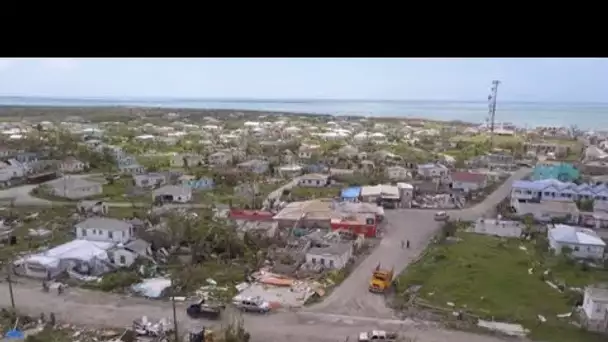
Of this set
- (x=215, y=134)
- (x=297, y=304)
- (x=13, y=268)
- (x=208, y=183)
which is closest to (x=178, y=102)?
(x=215, y=134)

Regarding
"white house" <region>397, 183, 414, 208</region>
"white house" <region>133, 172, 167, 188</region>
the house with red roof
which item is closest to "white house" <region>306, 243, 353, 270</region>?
"white house" <region>397, 183, 414, 208</region>

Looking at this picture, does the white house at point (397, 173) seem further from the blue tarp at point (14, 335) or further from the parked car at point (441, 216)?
the blue tarp at point (14, 335)

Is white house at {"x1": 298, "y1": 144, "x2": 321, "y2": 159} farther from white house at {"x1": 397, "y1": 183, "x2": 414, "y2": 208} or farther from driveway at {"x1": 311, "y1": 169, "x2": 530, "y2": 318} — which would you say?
driveway at {"x1": 311, "y1": 169, "x2": 530, "y2": 318}

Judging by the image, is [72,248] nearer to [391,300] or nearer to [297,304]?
[297,304]

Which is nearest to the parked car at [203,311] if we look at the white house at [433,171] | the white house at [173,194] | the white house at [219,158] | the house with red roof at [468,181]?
the white house at [173,194]

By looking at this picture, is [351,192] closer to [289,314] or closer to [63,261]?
[289,314]

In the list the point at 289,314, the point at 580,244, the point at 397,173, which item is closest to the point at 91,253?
the point at 289,314
